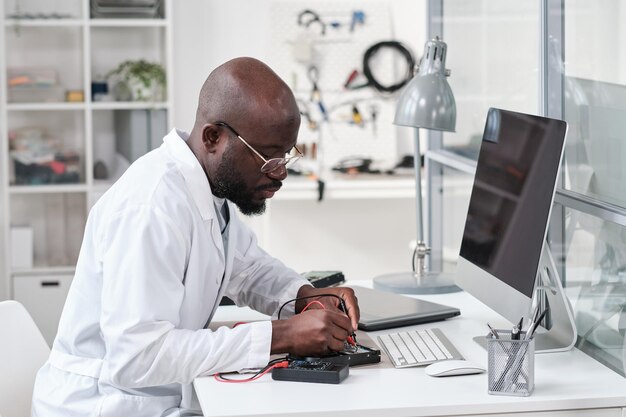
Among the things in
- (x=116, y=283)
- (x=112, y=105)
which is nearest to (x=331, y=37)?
(x=112, y=105)

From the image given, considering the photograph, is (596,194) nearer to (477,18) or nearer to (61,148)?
(477,18)

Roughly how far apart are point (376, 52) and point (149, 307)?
316 centimetres

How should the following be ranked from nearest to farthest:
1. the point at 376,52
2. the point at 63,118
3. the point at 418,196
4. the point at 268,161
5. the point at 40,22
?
the point at 268,161 < the point at 418,196 < the point at 40,22 < the point at 63,118 < the point at 376,52

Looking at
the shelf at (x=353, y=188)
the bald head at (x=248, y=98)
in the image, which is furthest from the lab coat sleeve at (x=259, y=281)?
the shelf at (x=353, y=188)

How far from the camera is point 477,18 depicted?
106 inches

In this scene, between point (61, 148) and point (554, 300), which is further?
point (61, 148)

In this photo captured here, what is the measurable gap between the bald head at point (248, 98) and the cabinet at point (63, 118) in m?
2.59

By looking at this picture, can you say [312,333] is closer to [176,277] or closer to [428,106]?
[176,277]

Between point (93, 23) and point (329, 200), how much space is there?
142 centimetres

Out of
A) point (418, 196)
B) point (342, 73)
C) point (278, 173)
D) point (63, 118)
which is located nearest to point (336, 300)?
point (278, 173)

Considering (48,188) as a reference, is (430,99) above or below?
above

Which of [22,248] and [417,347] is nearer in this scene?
[417,347]

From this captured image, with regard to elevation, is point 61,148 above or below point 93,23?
below

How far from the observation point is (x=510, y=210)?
5.72ft
